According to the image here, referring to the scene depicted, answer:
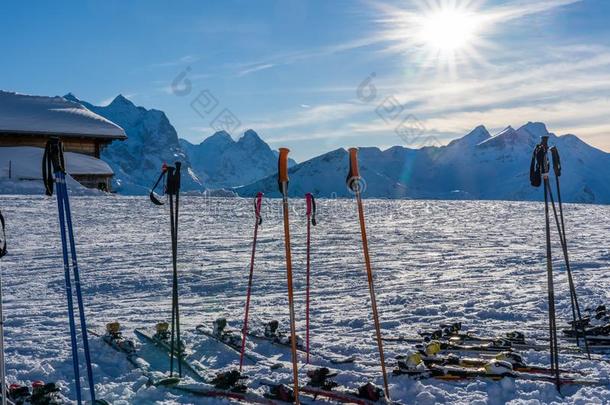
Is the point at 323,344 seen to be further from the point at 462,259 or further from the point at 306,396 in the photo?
the point at 462,259

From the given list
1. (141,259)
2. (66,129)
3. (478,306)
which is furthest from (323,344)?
(66,129)

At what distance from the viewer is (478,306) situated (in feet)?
32.6

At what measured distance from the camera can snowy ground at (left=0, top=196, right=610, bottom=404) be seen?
6.31 m

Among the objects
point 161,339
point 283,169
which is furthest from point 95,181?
point 283,169

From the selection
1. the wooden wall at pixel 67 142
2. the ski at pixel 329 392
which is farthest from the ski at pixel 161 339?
the wooden wall at pixel 67 142

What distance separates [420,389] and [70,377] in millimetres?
3386

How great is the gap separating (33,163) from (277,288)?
26336 millimetres

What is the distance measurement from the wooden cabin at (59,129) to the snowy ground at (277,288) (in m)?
14.8

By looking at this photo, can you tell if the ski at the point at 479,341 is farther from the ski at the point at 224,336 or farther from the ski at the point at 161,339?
the ski at the point at 161,339

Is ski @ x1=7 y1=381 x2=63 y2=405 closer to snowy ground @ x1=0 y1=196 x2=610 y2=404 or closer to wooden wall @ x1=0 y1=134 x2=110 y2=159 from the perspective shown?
snowy ground @ x1=0 y1=196 x2=610 y2=404

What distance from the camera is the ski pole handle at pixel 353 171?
519 cm

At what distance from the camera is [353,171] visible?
17.4 feet

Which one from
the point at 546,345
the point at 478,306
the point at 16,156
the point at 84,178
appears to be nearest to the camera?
the point at 546,345

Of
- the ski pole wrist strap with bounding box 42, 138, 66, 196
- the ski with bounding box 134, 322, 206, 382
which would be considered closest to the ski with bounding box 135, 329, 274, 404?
the ski with bounding box 134, 322, 206, 382
